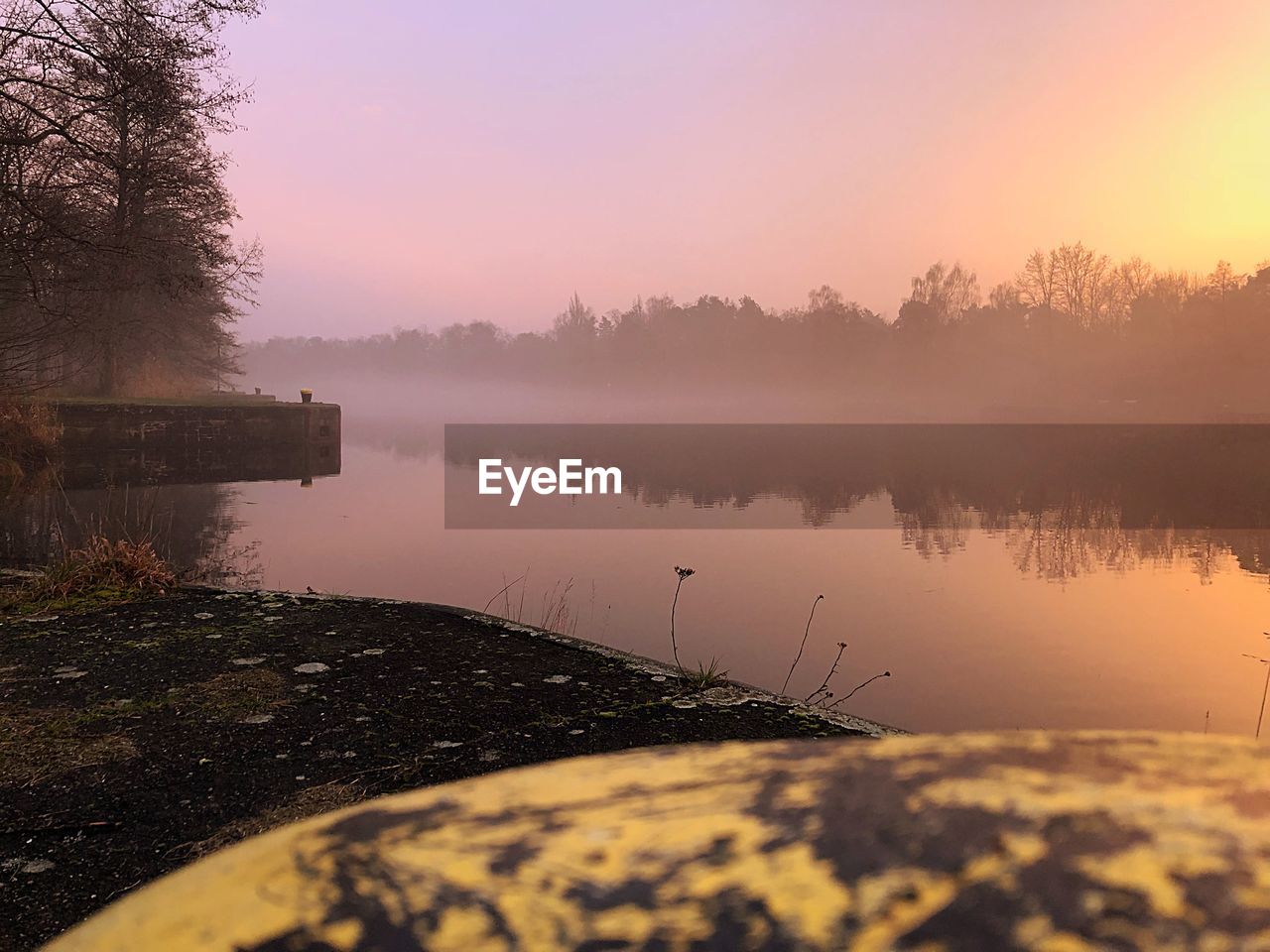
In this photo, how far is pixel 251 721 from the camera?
4.21 m

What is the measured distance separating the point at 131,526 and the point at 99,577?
29.2 feet

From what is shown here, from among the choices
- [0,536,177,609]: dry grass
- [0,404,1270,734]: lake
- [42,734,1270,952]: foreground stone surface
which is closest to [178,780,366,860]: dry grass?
[42,734,1270,952]: foreground stone surface

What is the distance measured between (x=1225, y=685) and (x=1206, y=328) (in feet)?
267

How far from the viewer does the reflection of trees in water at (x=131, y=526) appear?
11.9 m


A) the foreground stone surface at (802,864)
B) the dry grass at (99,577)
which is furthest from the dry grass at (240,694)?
the foreground stone surface at (802,864)

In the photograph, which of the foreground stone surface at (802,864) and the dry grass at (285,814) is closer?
the foreground stone surface at (802,864)

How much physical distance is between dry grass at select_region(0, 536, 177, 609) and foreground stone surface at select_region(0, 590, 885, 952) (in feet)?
2.00

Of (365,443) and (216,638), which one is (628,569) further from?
(365,443)

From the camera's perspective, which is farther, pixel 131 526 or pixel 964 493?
pixel 964 493

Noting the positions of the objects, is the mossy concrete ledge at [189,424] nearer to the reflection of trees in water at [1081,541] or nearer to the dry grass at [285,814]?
the reflection of trees in water at [1081,541]

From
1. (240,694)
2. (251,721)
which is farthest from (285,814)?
(240,694)

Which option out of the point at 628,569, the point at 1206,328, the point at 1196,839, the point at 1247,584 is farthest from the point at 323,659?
the point at 1206,328

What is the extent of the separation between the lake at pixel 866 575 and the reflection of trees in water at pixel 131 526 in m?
0.10

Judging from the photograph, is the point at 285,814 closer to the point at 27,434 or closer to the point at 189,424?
the point at 27,434
